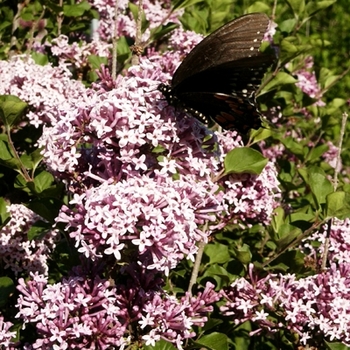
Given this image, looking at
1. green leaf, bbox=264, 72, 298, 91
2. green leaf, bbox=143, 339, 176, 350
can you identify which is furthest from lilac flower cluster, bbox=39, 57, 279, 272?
green leaf, bbox=264, 72, 298, 91

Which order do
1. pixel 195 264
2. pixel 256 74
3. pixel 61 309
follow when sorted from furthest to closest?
1. pixel 195 264
2. pixel 256 74
3. pixel 61 309

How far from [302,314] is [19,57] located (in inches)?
77.3

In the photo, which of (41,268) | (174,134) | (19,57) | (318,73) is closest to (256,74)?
(174,134)

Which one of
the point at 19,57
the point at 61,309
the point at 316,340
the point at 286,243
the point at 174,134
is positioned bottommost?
the point at 316,340

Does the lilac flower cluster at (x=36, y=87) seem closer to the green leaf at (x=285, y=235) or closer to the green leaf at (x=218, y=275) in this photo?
the green leaf at (x=218, y=275)

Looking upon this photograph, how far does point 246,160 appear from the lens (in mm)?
2678

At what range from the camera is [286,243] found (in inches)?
118

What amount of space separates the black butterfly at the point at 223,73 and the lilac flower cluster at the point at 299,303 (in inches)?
27.2

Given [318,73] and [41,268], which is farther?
[318,73]

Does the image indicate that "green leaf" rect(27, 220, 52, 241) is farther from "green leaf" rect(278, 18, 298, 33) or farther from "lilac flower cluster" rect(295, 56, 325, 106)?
"lilac flower cluster" rect(295, 56, 325, 106)

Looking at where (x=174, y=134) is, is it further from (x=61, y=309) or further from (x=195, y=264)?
(x=195, y=264)

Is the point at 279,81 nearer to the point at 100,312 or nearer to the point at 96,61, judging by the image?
the point at 96,61

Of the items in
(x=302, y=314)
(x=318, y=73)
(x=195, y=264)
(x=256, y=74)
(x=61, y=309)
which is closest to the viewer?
(x=61, y=309)

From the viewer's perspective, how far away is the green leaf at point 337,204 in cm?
280
